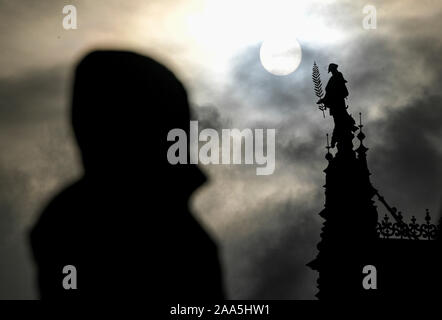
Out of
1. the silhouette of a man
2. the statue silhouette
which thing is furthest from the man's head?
the statue silhouette

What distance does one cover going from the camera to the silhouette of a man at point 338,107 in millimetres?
19141

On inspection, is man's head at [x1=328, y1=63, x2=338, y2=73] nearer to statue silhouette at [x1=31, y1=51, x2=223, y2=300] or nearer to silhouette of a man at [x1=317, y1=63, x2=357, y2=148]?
silhouette of a man at [x1=317, y1=63, x2=357, y2=148]

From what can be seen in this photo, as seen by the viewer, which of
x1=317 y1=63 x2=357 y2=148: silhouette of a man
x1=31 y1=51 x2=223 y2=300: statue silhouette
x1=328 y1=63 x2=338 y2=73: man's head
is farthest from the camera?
x1=328 y1=63 x2=338 y2=73: man's head

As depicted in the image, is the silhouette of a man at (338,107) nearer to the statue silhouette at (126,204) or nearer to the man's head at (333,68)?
the man's head at (333,68)

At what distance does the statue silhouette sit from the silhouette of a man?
5150 mm

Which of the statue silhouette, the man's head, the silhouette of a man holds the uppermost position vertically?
the man's head

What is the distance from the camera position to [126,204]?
15.7 m

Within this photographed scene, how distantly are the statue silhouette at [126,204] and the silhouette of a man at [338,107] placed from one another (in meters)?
5.15

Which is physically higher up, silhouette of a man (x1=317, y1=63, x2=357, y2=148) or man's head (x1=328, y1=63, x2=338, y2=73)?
man's head (x1=328, y1=63, x2=338, y2=73)

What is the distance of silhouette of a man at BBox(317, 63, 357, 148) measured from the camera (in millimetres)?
19141

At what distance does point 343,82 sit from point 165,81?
5975 mm

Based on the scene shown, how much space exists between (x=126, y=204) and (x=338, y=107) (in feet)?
23.3
